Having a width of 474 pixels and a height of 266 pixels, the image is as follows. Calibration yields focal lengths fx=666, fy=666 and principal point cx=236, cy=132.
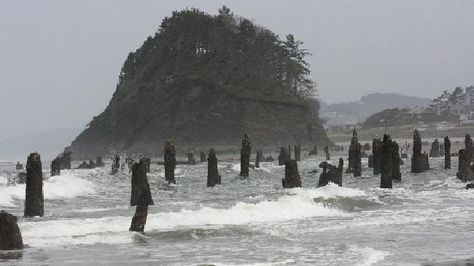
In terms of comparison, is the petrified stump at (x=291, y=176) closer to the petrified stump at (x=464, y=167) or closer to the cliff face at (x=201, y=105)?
the petrified stump at (x=464, y=167)

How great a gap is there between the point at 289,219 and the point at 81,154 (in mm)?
96940

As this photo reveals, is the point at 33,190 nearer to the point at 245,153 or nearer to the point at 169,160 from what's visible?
the point at 169,160

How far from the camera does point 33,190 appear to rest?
71.3 feet

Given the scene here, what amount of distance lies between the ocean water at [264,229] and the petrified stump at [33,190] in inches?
21.8

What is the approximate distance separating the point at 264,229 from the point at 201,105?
83115mm

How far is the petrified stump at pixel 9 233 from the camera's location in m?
14.1

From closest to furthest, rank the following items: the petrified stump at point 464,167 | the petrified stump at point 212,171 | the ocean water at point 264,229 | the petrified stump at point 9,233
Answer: the ocean water at point 264,229
the petrified stump at point 9,233
the petrified stump at point 464,167
the petrified stump at point 212,171

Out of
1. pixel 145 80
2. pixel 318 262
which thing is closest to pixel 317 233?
pixel 318 262

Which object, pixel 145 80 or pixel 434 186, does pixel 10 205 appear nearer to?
pixel 434 186

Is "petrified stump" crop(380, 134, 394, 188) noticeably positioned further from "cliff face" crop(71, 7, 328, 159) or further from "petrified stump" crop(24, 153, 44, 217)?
"cliff face" crop(71, 7, 328, 159)

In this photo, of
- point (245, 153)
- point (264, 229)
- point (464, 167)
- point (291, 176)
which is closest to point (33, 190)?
point (264, 229)

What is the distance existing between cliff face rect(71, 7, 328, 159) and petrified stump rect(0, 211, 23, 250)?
78.4m

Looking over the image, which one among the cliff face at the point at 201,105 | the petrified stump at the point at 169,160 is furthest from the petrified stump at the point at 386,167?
the cliff face at the point at 201,105

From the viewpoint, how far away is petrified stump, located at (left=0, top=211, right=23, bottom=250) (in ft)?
46.4
